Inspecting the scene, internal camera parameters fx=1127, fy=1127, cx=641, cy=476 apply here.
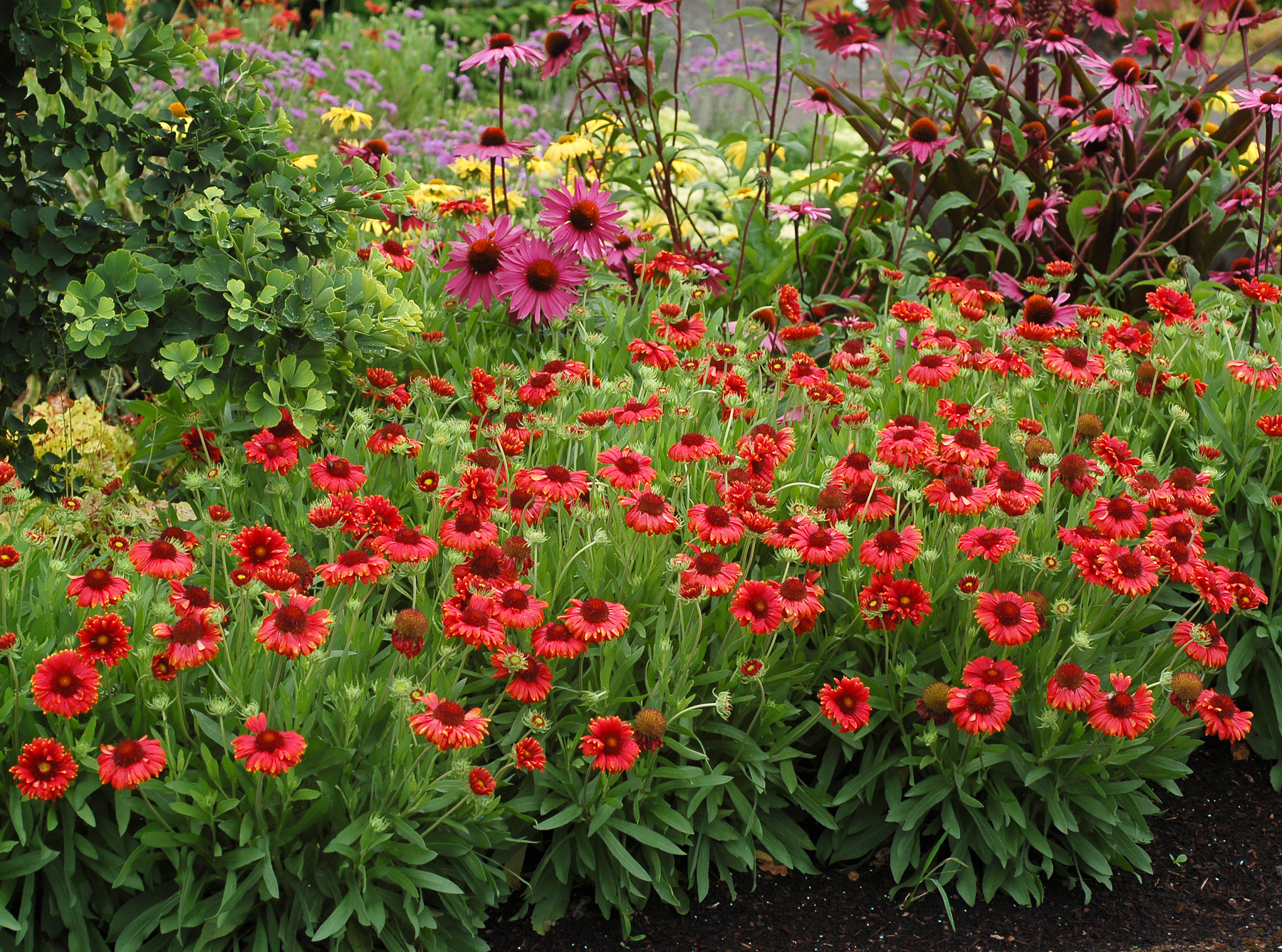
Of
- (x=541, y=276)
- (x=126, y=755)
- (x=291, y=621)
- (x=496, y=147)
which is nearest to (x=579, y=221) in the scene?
(x=541, y=276)

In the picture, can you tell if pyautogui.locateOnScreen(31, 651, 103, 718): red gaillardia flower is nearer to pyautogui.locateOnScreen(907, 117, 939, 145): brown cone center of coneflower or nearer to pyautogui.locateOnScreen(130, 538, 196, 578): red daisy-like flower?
pyautogui.locateOnScreen(130, 538, 196, 578): red daisy-like flower

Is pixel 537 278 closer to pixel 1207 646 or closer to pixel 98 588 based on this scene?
pixel 98 588

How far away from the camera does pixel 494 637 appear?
1.84 meters

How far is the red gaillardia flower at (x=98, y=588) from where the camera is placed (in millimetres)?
1797

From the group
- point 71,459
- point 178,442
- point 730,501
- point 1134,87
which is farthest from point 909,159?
point 71,459

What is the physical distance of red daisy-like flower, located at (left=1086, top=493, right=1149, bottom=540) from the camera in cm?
219

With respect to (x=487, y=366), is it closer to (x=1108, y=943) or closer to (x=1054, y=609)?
(x=1054, y=609)

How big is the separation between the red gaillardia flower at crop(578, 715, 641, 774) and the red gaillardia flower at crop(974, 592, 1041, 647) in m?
0.68

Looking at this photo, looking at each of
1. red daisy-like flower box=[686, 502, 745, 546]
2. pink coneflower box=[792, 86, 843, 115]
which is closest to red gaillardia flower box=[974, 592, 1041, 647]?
red daisy-like flower box=[686, 502, 745, 546]

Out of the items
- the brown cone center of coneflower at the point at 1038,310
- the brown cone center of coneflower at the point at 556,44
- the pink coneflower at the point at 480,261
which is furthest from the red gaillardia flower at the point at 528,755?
the brown cone center of coneflower at the point at 556,44

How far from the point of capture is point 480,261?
318 centimetres

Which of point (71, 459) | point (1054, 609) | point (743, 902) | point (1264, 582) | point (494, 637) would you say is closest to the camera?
point (494, 637)

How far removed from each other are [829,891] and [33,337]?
2.30m

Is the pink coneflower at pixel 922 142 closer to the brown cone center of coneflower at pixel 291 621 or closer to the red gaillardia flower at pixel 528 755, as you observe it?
the red gaillardia flower at pixel 528 755
